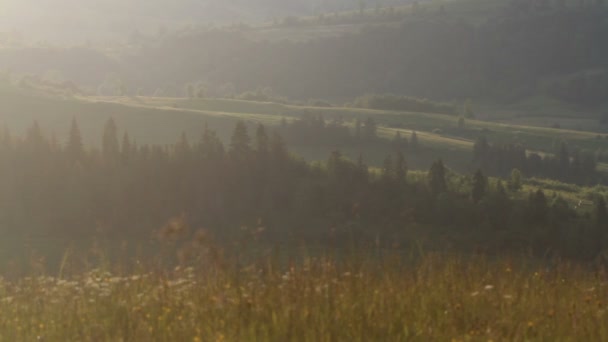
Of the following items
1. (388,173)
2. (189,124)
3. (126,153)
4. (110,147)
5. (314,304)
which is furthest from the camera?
(189,124)

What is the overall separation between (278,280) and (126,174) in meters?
70.4

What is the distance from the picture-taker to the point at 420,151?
5610 inches

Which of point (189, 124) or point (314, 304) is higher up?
point (314, 304)

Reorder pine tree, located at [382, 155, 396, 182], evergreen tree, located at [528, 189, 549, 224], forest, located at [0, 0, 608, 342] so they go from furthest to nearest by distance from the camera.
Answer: pine tree, located at [382, 155, 396, 182]
evergreen tree, located at [528, 189, 549, 224]
forest, located at [0, 0, 608, 342]

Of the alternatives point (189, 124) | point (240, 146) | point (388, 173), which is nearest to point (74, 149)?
point (240, 146)

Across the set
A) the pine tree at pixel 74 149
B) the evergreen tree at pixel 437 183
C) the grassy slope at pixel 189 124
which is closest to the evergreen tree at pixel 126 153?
the pine tree at pixel 74 149

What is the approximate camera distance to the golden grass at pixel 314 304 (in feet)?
25.8

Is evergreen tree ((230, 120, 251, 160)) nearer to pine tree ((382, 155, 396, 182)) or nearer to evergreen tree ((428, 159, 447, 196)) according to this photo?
pine tree ((382, 155, 396, 182))

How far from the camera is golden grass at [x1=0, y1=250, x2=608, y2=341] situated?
309 inches

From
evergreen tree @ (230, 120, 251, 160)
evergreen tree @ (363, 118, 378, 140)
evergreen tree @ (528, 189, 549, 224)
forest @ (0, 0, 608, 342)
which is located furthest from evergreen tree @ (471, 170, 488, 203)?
evergreen tree @ (363, 118, 378, 140)

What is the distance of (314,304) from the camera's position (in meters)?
8.38

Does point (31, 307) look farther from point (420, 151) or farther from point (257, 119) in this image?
point (257, 119)

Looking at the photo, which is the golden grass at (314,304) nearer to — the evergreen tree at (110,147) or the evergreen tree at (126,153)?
the evergreen tree at (126,153)

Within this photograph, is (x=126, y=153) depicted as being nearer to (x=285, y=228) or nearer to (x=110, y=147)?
(x=110, y=147)
